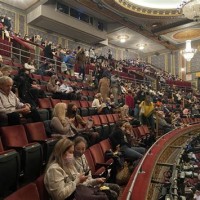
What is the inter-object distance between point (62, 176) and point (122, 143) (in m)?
1.54

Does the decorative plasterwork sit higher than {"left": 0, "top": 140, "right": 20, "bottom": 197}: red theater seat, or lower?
higher

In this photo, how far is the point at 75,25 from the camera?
31.1 feet

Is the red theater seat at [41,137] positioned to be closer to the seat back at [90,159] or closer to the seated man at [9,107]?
the seated man at [9,107]

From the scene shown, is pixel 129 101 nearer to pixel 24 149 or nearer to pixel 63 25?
pixel 63 25

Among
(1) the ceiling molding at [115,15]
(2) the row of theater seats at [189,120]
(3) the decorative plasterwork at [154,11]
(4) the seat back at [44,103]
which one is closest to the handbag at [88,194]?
(4) the seat back at [44,103]

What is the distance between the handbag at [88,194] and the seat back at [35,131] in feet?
2.59

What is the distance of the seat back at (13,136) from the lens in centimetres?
183

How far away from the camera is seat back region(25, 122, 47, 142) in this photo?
2.14m

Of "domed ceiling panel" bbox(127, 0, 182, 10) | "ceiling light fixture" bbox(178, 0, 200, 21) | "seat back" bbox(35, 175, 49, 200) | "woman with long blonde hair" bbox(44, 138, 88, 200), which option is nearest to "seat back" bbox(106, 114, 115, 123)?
"woman with long blonde hair" bbox(44, 138, 88, 200)

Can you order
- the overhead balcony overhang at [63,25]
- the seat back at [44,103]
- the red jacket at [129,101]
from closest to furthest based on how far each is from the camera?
the seat back at [44,103], the red jacket at [129,101], the overhead balcony overhang at [63,25]

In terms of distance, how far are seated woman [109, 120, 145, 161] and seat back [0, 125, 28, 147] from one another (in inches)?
44.6

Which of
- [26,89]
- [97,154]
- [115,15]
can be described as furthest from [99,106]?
[115,15]

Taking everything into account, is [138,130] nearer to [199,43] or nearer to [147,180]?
[147,180]

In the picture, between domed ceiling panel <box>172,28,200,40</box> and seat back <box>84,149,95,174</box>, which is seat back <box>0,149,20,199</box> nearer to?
seat back <box>84,149,95,174</box>
